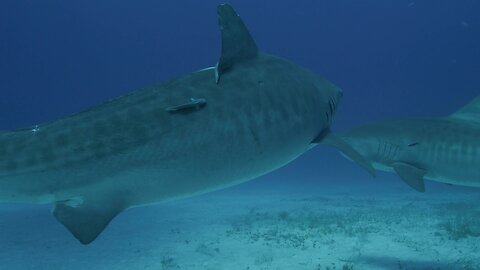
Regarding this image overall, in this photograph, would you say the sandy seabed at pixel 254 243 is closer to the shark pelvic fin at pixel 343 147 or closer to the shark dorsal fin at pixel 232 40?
the shark pelvic fin at pixel 343 147

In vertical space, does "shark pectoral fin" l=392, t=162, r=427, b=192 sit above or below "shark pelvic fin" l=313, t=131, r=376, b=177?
below

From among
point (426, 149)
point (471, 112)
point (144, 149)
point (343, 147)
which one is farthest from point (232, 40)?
point (471, 112)

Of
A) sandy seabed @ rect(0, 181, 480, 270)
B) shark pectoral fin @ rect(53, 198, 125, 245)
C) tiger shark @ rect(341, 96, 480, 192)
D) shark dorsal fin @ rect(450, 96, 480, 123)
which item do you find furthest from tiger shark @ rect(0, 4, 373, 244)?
shark dorsal fin @ rect(450, 96, 480, 123)

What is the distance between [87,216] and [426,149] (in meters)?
6.09

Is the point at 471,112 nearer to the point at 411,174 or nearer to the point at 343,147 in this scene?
the point at 411,174

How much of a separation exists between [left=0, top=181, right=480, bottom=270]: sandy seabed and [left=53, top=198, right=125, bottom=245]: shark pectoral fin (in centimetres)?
404

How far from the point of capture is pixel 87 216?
3.37 metres

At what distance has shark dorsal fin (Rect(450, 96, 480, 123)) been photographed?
8.25 meters

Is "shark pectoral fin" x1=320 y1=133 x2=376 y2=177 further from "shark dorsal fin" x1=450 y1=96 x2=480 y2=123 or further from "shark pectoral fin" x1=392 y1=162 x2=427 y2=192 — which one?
"shark dorsal fin" x1=450 y1=96 x2=480 y2=123

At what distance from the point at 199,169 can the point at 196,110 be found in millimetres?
512

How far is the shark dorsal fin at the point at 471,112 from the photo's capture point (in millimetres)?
8245

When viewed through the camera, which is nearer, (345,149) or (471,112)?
(345,149)

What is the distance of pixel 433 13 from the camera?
3679 inches

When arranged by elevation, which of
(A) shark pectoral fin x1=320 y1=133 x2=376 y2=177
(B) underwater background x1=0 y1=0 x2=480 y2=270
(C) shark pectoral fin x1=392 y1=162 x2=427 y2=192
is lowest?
(B) underwater background x1=0 y1=0 x2=480 y2=270
